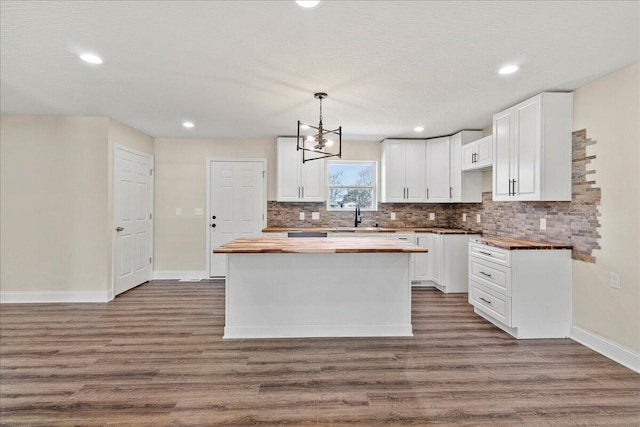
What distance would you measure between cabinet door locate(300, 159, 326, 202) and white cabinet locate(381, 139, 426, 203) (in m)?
1.07

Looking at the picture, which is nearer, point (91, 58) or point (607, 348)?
point (91, 58)

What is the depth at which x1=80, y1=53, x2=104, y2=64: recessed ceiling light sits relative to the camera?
262 cm

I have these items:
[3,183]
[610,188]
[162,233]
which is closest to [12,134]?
[3,183]

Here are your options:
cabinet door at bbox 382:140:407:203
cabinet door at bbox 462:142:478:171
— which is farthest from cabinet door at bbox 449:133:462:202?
cabinet door at bbox 382:140:407:203

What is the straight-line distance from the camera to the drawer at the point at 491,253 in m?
3.35

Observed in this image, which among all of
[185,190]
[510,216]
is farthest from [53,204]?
[510,216]

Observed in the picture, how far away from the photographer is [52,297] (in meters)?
4.41

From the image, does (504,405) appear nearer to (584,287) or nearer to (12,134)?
(584,287)

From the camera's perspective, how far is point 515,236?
4.18 metres

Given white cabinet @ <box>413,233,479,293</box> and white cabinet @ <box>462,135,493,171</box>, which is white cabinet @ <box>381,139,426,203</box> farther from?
white cabinet @ <box>413,233,479,293</box>

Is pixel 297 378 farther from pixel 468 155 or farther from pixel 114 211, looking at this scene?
pixel 468 155

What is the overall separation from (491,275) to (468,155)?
76.6 inches

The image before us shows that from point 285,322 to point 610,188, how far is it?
311cm

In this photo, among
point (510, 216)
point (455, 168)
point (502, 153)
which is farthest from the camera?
point (455, 168)
